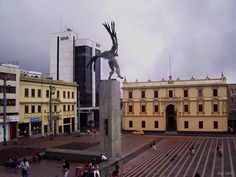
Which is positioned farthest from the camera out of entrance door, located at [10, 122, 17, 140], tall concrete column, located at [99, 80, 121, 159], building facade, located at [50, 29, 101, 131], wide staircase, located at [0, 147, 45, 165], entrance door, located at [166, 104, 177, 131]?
building facade, located at [50, 29, 101, 131]

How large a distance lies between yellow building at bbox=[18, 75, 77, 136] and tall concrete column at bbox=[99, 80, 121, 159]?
25.2 metres

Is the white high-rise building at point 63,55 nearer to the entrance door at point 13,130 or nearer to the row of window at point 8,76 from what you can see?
the row of window at point 8,76

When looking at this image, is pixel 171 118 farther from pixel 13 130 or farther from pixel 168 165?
pixel 168 165

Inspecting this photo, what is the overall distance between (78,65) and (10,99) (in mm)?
35613

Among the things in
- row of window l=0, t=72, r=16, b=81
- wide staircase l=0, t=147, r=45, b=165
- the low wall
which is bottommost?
wide staircase l=0, t=147, r=45, b=165

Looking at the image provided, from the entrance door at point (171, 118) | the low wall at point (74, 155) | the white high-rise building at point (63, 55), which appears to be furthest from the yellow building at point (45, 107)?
the entrance door at point (171, 118)

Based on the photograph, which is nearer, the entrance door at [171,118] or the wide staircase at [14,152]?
the wide staircase at [14,152]

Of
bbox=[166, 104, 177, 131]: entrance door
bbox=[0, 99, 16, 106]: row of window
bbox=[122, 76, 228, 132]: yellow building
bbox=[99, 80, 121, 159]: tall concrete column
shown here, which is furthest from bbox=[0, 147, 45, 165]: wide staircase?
bbox=[166, 104, 177, 131]: entrance door

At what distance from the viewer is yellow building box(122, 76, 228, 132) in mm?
52334

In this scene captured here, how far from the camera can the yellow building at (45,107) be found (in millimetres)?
45753

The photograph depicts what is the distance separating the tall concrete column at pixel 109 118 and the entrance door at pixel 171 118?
36857 mm

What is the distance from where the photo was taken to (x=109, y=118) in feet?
69.5

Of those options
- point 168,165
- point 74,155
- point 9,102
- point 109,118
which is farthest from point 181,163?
point 9,102

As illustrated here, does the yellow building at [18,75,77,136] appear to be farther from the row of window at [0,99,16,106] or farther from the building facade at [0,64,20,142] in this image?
the row of window at [0,99,16,106]
